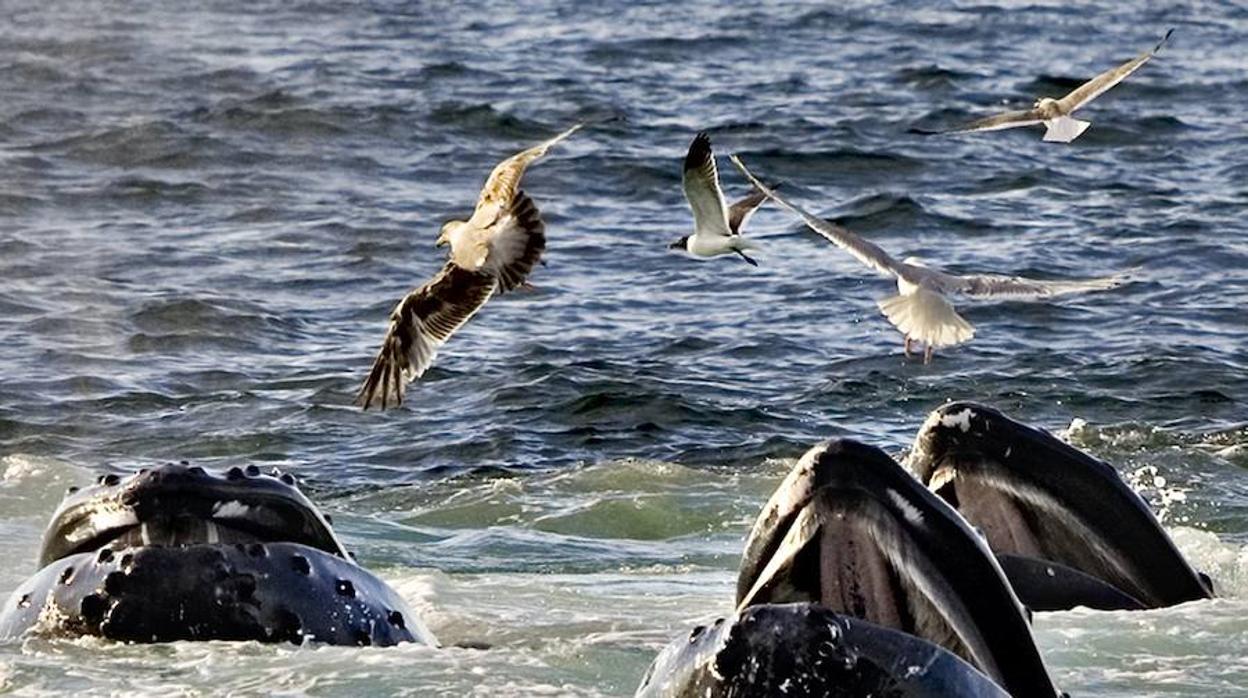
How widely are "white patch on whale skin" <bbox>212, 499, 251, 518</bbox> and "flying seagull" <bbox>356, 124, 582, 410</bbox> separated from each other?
410 centimetres

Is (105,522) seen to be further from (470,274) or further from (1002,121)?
(1002,121)

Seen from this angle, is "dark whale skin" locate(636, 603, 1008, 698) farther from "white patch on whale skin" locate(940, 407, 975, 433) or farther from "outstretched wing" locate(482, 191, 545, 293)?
"outstretched wing" locate(482, 191, 545, 293)

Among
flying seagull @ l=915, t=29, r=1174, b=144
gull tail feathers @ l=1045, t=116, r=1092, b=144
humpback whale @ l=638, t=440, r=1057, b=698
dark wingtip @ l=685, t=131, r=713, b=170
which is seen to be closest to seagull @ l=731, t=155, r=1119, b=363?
dark wingtip @ l=685, t=131, r=713, b=170

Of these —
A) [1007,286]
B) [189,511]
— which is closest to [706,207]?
[1007,286]

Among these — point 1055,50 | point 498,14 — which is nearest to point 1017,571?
point 1055,50

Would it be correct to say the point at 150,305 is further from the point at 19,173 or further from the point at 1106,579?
the point at 1106,579

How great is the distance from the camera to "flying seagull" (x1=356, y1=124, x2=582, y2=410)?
11.9m

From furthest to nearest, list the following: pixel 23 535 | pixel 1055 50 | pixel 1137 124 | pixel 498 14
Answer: pixel 498 14 < pixel 1055 50 < pixel 1137 124 < pixel 23 535

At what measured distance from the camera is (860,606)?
5.74 meters

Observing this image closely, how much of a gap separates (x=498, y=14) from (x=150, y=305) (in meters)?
17.4

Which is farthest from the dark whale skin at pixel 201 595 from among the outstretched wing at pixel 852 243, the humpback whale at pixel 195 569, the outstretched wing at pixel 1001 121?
the outstretched wing at pixel 1001 121

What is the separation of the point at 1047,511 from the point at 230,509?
2.09 meters

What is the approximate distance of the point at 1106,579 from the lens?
7.73 m

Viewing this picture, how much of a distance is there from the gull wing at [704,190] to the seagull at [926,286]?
39 cm
